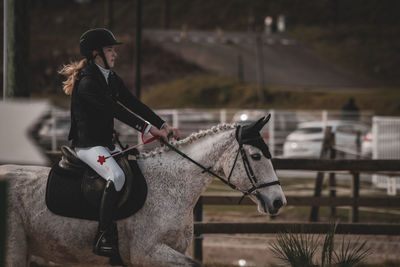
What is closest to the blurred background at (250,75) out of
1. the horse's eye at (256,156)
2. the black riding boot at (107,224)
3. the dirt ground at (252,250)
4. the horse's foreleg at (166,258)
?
the dirt ground at (252,250)

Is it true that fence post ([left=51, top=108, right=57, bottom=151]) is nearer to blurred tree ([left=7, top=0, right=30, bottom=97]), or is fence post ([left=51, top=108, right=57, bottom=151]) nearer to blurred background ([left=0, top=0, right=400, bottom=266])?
blurred background ([left=0, top=0, right=400, bottom=266])

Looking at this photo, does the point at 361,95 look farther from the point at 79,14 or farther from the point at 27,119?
the point at 79,14

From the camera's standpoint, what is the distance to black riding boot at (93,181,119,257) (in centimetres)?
491

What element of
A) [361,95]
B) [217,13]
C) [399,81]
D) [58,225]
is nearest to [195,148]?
[58,225]

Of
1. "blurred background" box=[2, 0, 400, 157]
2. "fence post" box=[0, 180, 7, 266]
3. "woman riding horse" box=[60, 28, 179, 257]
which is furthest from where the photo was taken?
"blurred background" box=[2, 0, 400, 157]

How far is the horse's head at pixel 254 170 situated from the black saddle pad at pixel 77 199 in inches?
29.2

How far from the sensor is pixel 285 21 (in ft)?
230

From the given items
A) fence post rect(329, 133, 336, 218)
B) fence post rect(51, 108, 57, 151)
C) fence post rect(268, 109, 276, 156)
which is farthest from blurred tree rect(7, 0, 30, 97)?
fence post rect(51, 108, 57, 151)

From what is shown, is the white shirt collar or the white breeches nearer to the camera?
the white breeches

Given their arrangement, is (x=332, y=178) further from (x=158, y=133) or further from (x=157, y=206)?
(x=157, y=206)

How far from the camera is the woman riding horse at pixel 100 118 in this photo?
494 centimetres

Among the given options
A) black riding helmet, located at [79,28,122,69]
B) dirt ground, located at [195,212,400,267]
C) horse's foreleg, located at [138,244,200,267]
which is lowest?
dirt ground, located at [195,212,400,267]

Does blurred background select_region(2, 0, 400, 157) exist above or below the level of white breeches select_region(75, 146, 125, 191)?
above

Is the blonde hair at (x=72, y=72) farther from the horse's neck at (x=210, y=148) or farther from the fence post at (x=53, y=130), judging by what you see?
the fence post at (x=53, y=130)
